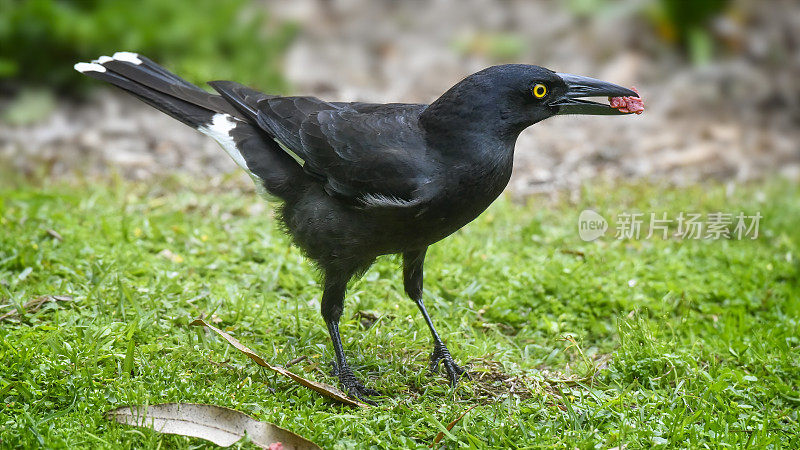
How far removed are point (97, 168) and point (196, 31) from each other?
2.00 m

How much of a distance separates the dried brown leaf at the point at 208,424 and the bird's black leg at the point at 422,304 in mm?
1003

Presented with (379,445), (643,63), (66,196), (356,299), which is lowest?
(379,445)

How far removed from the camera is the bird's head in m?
3.87

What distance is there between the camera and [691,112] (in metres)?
9.02

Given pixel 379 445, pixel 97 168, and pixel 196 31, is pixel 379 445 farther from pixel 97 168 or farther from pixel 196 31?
pixel 196 31

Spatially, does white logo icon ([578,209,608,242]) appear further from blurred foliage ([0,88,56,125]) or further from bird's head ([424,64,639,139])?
blurred foliage ([0,88,56,125])

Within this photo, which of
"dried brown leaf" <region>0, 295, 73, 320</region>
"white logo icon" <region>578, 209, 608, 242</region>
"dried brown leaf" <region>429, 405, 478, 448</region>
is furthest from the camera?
"white logo icon" <region>578, 209, 608, 242</region>

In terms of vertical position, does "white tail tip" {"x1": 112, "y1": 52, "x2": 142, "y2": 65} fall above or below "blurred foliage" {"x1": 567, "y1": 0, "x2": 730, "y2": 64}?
below

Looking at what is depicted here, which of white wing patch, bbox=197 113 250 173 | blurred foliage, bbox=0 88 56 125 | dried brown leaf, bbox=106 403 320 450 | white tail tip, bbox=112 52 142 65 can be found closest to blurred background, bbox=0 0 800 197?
blurred foliage, bbox=0 88 56 125

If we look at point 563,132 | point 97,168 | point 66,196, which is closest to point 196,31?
point 97,168

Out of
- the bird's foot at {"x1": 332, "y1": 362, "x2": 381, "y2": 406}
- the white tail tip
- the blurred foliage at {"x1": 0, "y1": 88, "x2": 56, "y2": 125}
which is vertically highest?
the blurred foliage at {"x1": 0, "y1": 88, "x2": 56, "y2": 125}

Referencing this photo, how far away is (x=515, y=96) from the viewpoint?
389 centimetres

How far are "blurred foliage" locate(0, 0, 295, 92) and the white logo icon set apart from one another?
3971mm

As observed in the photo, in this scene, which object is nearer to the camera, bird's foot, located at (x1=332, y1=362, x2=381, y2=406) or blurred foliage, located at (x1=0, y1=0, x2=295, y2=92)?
bird's foot, located at (x1=332, y1=362, x2=381, y2=406)
